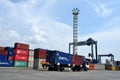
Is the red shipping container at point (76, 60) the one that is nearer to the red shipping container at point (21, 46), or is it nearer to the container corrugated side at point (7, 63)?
the red shipping container at point (21, 46)

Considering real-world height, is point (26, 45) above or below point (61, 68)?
above

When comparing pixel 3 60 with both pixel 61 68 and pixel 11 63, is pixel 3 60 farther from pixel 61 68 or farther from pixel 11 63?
pixel 61 68

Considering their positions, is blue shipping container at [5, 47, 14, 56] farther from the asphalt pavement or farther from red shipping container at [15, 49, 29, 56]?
the asphalt pavement

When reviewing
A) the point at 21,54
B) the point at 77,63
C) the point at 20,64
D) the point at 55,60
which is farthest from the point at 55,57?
the point at 21,54

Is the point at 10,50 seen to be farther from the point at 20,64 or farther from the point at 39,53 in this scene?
the point at 39,53

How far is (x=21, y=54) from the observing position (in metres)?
52.7

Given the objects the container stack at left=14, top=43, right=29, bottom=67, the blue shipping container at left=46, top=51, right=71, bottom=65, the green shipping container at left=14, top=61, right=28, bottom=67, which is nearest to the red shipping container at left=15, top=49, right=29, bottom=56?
the container stack at left=14, top=43, right=29, bottom=67

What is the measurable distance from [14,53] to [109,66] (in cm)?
4333

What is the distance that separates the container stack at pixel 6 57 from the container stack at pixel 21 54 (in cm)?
115

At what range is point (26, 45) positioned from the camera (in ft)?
180

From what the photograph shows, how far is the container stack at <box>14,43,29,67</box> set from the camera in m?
51.1

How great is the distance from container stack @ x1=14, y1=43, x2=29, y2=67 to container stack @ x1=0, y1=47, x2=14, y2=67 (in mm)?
1152

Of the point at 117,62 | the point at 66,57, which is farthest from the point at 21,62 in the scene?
the point at 117,62

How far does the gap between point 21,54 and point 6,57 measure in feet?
14.5
